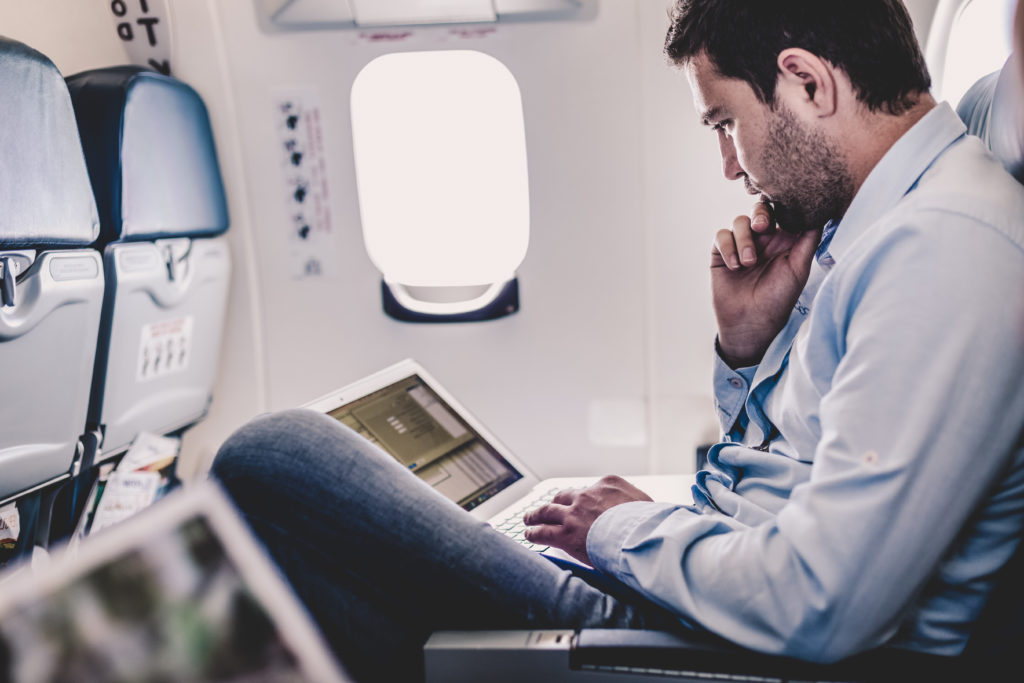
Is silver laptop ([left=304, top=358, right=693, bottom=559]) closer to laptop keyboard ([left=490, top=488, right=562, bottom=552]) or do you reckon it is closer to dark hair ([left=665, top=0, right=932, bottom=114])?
laptop keyboard ([left=490, top=488, right=562, bottom=552])

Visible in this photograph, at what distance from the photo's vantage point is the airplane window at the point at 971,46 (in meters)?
1.88

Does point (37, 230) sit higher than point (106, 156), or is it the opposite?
point (106, 156)

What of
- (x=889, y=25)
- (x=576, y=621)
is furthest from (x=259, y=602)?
(x=889, y=25)

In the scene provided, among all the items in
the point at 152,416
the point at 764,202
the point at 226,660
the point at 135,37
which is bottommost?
the point at 152,416

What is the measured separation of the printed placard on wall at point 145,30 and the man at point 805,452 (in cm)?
177

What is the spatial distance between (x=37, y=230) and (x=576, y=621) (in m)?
1.42

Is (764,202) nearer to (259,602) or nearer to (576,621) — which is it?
(576,621)

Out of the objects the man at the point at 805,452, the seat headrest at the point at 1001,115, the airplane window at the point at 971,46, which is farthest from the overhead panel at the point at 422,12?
the seat headrest at the point at 1001,115

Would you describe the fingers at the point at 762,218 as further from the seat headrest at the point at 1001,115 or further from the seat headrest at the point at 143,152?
the seat headrest at the point at 143,152

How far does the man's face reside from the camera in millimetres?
1204

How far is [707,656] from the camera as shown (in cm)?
94

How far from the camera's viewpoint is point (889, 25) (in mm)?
1152

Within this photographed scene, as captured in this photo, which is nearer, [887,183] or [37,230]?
[887,183]

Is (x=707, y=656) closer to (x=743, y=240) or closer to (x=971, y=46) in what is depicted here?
(x=743, y=240)
